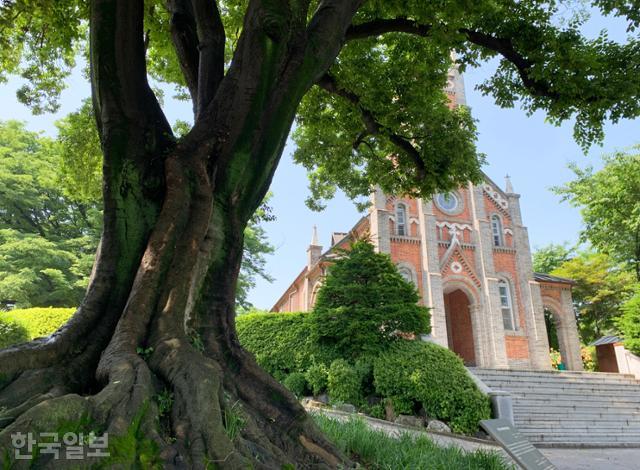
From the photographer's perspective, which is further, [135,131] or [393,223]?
[393,223]

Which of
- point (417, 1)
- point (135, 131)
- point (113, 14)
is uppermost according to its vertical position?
point (417, 1)

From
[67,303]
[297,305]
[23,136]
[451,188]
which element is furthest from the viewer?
[297,305]

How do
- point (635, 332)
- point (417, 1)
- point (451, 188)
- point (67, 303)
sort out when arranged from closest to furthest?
point (417, 1)
point (451, 188)
point (635, 332)
point (67, 303)

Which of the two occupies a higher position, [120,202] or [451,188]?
[451,188]

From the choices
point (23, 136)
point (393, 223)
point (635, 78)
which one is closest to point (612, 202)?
point (393, 223)

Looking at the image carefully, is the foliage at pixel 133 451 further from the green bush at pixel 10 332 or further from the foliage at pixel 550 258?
the foliage at pixel 550 258

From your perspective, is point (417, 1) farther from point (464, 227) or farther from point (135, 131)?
point (464, 227)

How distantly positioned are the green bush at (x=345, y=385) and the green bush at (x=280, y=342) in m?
1.04

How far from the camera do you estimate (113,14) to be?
14.9ft

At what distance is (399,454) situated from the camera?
4.57 m

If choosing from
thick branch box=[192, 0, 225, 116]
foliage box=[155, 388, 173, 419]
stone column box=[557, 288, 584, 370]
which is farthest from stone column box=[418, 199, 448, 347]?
foliage box=[155, 388, 173, 419]

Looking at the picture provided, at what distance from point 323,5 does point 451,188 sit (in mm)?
6606

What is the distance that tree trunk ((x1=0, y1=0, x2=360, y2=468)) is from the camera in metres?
2.90

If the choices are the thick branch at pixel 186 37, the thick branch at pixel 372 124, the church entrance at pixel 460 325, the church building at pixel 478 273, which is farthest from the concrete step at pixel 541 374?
the thick branch at pixel 186 37
